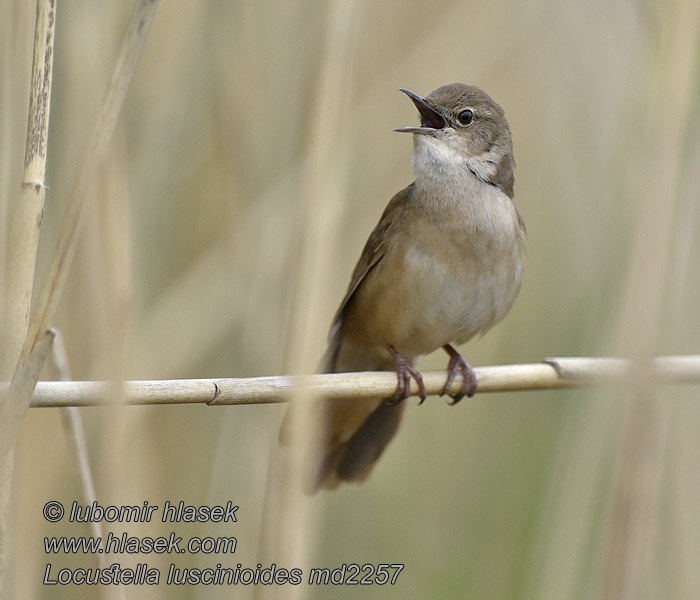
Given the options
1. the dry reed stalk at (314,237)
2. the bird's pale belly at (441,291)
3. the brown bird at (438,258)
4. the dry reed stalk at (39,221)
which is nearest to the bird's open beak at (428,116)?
the brown bird at (438,258)

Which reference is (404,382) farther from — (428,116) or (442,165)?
(428,116)

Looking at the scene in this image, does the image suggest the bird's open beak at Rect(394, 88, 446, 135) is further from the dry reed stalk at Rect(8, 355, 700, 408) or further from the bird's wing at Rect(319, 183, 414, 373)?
the dry reed stalk at Rect(8, 355, 700, 408)

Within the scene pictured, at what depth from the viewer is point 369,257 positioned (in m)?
3.04


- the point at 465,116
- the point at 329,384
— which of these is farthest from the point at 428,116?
the point at 329,384

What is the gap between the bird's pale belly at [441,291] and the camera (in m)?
2.81

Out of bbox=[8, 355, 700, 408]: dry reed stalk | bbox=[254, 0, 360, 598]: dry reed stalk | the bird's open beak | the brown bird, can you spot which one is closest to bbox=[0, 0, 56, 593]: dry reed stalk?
bbox=[8, 355, 700, 408]: dry reed stalk

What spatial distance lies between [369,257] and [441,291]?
1.14 feet

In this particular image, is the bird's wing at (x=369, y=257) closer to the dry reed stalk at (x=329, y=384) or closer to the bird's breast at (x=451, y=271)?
the bird's breast at (x=451, y=271)

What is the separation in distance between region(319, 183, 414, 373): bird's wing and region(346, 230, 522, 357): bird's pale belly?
1.5 inches

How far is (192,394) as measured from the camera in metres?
1.72

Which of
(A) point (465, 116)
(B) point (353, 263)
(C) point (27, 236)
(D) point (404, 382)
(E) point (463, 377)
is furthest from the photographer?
(B) point (353, 263)

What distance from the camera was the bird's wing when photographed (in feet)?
9.78

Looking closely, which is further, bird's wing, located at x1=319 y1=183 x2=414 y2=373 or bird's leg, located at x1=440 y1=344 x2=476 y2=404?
bird's wing, located at x1=319 y1=183 x2=414 y2=373

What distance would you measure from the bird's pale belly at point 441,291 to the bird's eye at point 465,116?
44 centimetres
